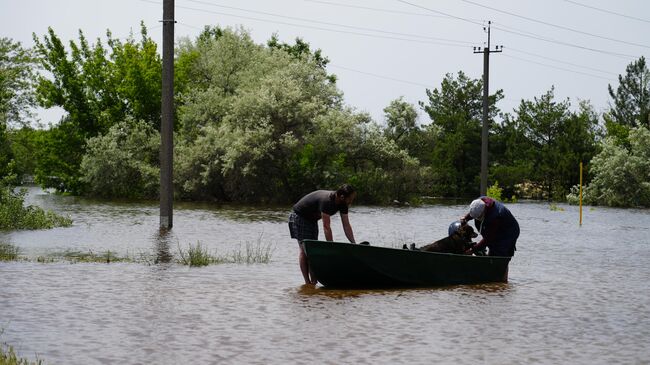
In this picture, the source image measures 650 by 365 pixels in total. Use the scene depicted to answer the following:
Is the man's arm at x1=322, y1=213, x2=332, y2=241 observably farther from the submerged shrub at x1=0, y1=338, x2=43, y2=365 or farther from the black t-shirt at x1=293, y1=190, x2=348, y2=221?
the submerged shrub at x1=0, y1=338, x2=43, y2=365

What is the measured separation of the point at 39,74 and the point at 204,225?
127ft

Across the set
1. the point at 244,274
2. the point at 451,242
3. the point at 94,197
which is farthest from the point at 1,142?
the point at 94,197

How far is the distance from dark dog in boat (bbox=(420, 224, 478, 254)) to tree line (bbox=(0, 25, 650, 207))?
123 feet

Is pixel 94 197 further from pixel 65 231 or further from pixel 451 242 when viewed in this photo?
pixel 451 242

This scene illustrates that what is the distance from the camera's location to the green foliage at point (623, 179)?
62.8 metres

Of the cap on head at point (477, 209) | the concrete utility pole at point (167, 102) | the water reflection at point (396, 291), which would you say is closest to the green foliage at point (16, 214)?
the concrete utility pole at point (167, 102)

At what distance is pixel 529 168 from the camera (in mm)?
83188

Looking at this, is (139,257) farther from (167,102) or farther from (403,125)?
(403,125)

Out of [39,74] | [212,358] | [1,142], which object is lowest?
[212,358]

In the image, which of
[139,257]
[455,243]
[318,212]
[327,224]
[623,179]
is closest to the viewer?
[327,224]

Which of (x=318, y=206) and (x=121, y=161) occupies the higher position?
(x=121, y=161)

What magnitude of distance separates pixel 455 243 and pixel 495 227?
2.59 ft

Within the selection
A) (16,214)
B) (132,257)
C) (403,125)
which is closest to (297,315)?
(132,257)

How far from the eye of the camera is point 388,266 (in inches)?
598
